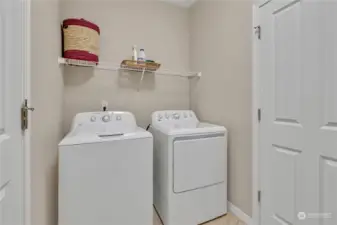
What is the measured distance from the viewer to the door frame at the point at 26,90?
1.02 m

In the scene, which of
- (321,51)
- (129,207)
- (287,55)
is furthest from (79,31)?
(321,51)

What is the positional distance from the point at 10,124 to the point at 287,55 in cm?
180

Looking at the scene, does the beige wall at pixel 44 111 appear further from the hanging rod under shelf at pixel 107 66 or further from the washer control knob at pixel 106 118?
the washer control knob at pixel 106 118

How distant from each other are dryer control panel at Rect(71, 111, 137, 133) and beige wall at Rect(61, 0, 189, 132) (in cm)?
31

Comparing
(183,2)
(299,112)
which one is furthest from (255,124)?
(183,2)

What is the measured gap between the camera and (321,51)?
3.87 ft

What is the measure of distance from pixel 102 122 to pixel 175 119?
89cm

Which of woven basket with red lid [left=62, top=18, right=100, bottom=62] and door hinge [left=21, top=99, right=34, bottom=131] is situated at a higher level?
woven basket with red lid [left=62, top=18, right=100, bottom=62]

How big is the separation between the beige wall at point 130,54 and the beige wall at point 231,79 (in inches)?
14.8

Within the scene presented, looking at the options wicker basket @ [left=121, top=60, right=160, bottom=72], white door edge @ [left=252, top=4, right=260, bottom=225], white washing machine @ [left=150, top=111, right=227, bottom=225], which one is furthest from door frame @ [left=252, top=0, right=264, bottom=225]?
wicker basket @ [left=121, top=60, right=160, bottom=72]

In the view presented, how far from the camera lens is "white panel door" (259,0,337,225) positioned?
115cm

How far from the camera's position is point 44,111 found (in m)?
1.35

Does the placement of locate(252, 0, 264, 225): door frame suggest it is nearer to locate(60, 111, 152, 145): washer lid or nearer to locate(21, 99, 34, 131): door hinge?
locate(60, 111, 152, 145): washer lid

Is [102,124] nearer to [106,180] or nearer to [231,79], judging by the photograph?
[106,180]
